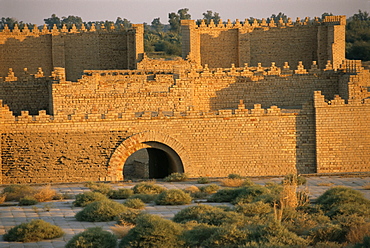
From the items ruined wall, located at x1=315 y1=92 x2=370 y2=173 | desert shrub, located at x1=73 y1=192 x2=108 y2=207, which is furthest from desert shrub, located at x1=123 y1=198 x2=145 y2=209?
ruined wall, located at x1=315 y1=92 x2=370 y2=173

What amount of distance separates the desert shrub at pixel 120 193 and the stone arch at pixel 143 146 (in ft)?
24.5

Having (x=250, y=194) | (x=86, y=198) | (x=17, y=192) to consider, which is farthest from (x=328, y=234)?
(x=17, y=192)

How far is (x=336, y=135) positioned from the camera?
1202 inches

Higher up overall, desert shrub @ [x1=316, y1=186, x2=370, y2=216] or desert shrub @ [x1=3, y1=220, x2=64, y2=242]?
desert shrub @ [x1=316, y1=186, x2=370, y2=216]

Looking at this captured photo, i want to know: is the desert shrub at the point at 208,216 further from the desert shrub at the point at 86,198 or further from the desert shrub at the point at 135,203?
the desert shrub at the point at 86,198

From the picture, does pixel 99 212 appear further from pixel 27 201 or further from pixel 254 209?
pixel 254 209

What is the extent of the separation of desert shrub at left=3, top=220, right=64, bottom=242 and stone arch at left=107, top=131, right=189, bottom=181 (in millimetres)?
12704

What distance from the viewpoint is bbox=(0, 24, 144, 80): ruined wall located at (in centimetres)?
4247

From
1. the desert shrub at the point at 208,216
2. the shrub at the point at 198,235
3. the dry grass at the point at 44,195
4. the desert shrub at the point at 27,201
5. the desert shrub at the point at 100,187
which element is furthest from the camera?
the desert shrub at the point at 100,187

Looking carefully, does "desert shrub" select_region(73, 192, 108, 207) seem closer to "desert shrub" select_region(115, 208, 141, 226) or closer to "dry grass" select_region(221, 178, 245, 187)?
"desert shrub" select_region(115, 208, 141, 226)

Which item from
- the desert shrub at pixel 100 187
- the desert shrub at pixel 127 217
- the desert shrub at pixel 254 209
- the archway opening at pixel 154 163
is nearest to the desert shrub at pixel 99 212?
the desert shrub at pixel 127 217

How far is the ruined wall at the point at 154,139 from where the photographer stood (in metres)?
29.2

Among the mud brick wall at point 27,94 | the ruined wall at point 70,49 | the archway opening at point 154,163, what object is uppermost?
the ruined wall at point 70,49

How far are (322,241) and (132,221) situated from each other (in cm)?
394
